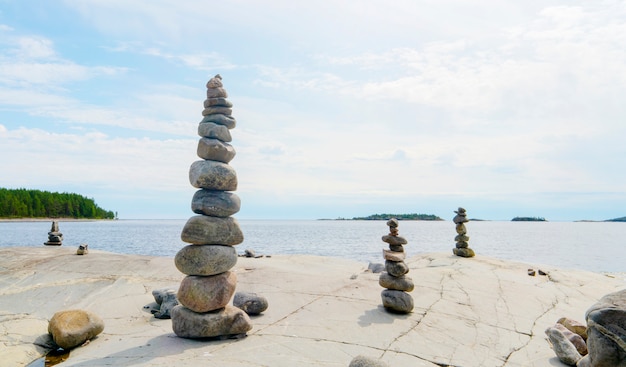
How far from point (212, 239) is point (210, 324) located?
6.22 ft

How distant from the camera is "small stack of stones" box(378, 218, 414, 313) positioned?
11.9m

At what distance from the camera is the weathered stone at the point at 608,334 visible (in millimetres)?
4902

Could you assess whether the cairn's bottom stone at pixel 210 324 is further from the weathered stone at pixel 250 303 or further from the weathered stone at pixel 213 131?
the weathered stone at pixel 213 131

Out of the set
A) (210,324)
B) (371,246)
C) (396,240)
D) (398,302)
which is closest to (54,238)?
(210,324)

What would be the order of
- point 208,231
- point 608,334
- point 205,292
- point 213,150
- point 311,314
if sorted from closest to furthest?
point 608,334 → point 205,292 → point 208,231 → point 213,150 → point 311,314

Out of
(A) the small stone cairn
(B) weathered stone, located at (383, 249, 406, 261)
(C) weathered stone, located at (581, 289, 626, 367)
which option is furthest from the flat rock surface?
(A) the small stone cairn

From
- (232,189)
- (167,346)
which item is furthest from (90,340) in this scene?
(232,189)

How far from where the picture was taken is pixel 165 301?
1246 cm

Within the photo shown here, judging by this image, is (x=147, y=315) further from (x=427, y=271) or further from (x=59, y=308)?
(x=427, y=271)

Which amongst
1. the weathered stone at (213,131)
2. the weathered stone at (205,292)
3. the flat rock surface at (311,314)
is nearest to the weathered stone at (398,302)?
the flat rock surface at (311,314)

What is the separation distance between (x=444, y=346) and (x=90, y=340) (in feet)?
27.6

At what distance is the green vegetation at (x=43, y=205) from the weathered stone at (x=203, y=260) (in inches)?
4897

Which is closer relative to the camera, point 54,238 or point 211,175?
point 211,175

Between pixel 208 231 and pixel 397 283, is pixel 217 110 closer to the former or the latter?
pixel 208 231
